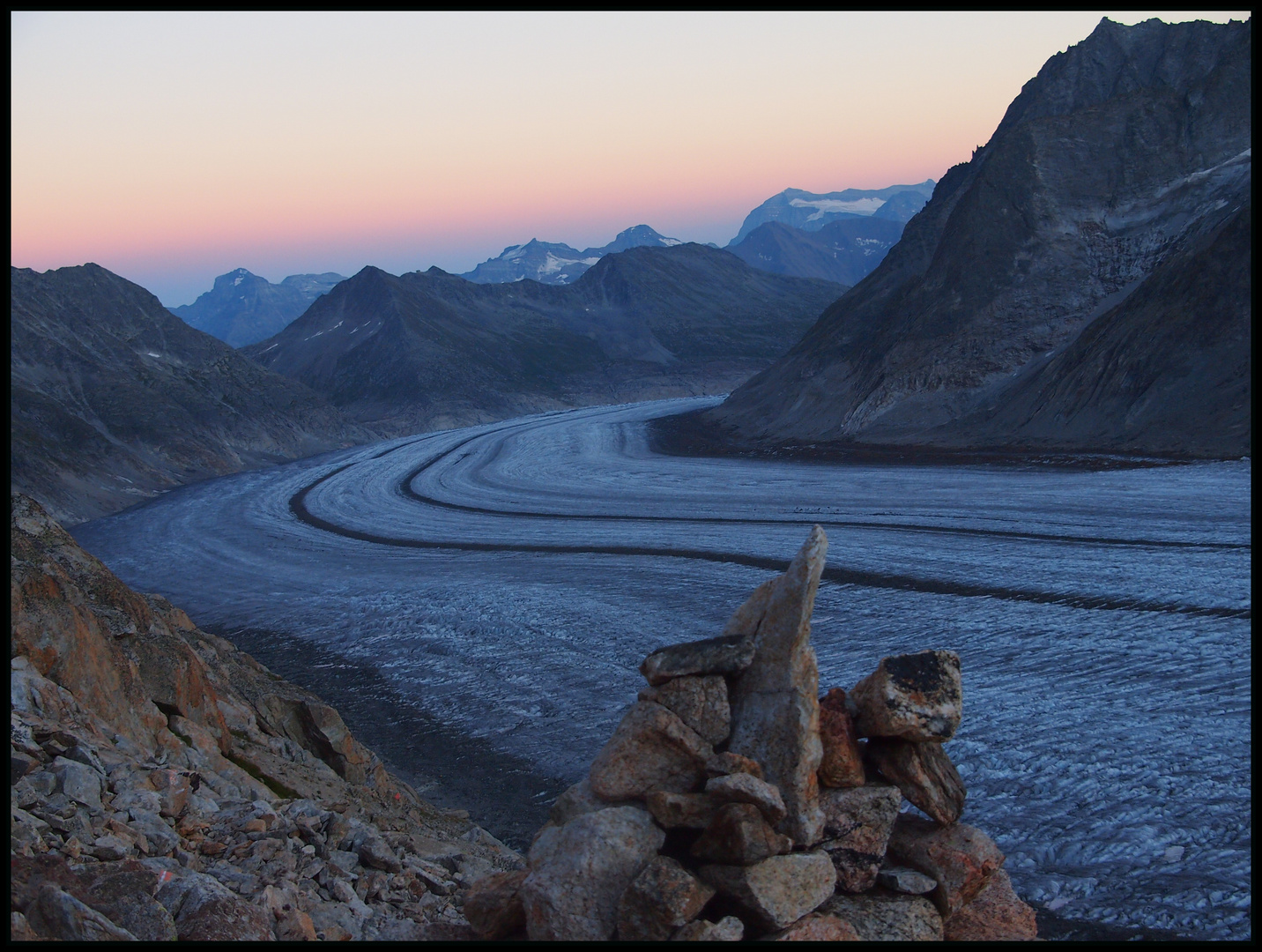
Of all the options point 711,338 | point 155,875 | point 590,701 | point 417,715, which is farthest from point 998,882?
point 711,338

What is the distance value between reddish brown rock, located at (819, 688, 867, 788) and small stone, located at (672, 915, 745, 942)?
4.89 ft

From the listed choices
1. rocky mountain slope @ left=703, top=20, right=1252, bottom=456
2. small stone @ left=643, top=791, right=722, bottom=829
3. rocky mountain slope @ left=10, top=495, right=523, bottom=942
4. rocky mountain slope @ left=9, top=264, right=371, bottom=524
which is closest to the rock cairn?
small stone @ left=643, top=791, right=722, bottom=829

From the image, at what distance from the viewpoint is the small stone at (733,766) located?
6.42m

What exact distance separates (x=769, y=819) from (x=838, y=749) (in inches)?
43.8

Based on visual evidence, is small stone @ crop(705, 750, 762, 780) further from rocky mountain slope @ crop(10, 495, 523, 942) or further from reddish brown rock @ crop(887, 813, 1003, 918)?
rocky mountain slope @ crop(10, 495, 523, 942)

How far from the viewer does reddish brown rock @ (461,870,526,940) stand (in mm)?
6410

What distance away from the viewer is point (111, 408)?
5491 cm

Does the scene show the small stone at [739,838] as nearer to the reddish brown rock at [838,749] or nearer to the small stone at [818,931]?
the small stone at [818,931]

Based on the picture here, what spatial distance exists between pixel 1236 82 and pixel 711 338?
239 ft

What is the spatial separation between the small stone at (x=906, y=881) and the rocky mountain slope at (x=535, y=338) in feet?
242

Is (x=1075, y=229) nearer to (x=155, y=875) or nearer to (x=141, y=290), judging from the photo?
(x=155, y=875)

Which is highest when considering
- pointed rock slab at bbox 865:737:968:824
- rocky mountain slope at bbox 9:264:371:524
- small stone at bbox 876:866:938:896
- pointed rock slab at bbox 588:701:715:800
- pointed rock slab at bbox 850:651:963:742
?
rocky mountain slope at bbox 9:264:371:524

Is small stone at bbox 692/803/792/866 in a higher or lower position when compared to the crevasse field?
higher

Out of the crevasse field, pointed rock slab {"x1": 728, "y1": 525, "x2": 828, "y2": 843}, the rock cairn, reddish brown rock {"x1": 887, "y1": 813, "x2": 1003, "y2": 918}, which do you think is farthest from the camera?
the crevasse field
